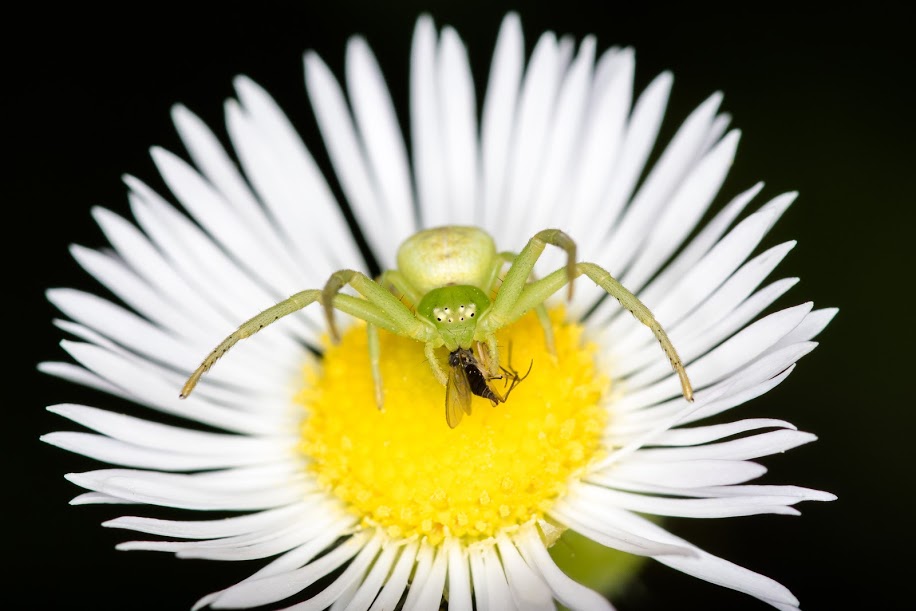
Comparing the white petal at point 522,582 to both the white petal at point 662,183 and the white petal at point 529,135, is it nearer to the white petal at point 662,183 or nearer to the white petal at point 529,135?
the white petal at point 662,183

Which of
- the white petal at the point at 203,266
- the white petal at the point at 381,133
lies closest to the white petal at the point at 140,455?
the white petal at the point at 203,266

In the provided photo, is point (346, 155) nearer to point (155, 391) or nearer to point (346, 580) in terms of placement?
point (155, 391)

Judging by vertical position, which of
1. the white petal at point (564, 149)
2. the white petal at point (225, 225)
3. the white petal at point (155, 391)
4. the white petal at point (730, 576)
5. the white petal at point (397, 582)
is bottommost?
the white petal at point (730, 576)

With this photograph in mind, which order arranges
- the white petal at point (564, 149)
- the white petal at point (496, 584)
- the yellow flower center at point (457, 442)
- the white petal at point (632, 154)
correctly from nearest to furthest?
the white petal at point (496, 584)
the yellow flower center at point (457, 442)
the white petal at point (632, 154)
the white petal at point (564, 149)

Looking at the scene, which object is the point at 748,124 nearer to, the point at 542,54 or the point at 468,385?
the point at 542,54

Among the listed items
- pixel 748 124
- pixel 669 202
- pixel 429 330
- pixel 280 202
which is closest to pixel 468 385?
pixel 429 330

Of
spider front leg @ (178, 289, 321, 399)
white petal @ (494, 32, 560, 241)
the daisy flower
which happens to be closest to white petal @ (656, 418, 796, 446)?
the daisy flower

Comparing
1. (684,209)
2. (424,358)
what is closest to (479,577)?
(424,358)
